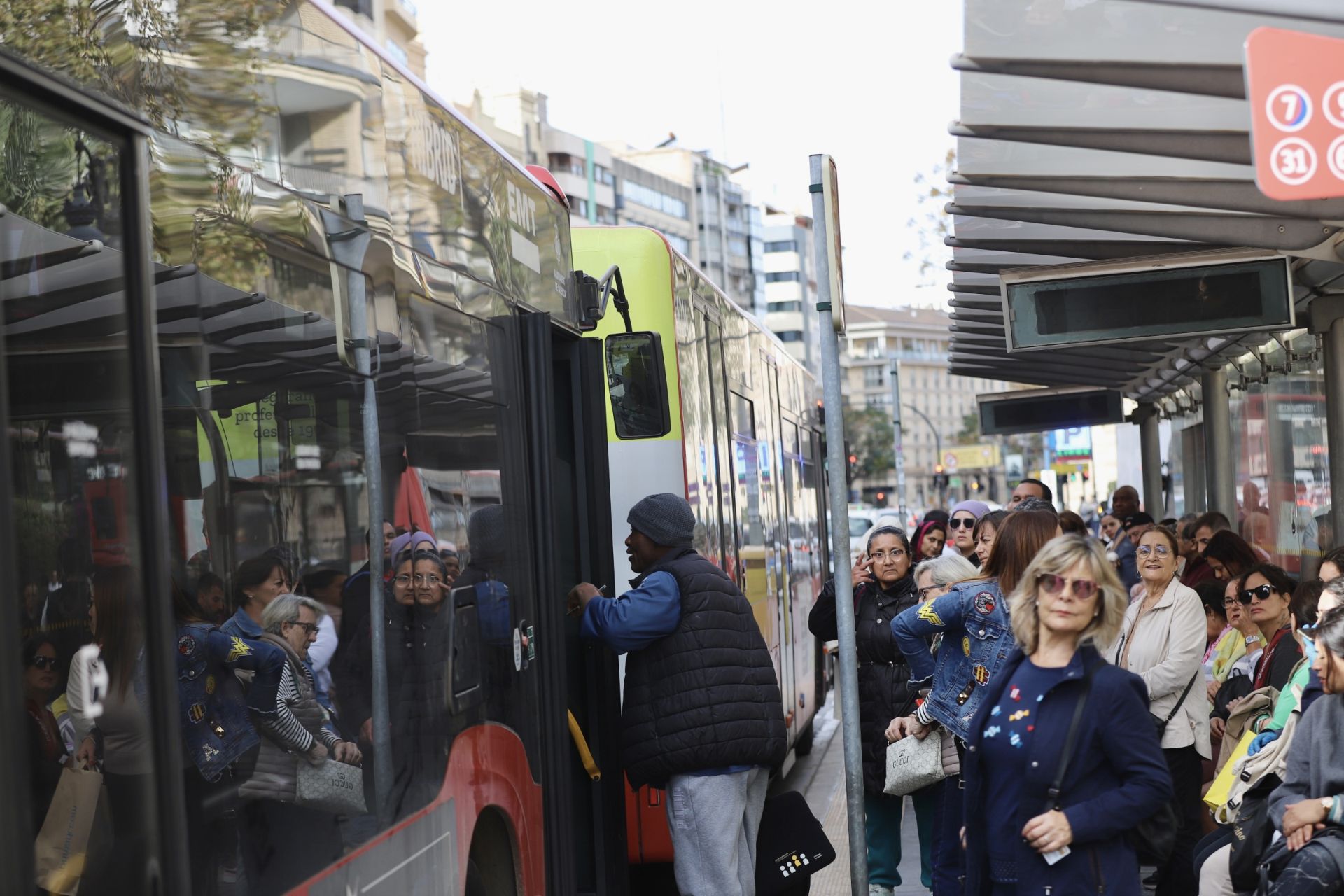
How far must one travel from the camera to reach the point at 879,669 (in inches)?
290

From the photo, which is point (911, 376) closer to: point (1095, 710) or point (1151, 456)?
point (1151, 456)

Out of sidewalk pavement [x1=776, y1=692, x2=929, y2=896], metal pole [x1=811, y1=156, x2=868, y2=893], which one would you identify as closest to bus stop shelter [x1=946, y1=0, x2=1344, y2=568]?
metal pole [x1=811, y1=156, x2=868, y2=893]

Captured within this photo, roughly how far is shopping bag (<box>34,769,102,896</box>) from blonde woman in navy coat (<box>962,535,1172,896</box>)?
2.40m

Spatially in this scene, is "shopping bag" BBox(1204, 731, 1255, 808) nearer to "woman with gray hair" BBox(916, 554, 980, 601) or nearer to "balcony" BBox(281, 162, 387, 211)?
"woman with gray hair" BBox(916, 554, 980, 601)

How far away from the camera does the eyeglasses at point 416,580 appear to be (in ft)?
13.1

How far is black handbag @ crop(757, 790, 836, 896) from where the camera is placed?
648 cm

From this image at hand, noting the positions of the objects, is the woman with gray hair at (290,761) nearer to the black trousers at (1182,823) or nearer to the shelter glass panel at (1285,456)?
the black trousers at (1182,823)

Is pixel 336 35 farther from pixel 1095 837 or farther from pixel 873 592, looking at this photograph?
pixel 873 592

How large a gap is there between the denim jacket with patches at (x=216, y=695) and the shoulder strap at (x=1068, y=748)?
201cm

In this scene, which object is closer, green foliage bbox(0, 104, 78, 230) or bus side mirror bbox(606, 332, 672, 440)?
green foliage bbox(0, 104, 78, 230)

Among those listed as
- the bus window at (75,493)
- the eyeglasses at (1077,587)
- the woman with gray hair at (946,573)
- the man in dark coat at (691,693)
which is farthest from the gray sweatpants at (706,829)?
the bus window at (75,493)

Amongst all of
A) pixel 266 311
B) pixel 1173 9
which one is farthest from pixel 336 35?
pixel 1173 9

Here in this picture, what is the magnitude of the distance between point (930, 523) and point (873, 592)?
9.60ft

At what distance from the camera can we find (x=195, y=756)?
2.91 metres
